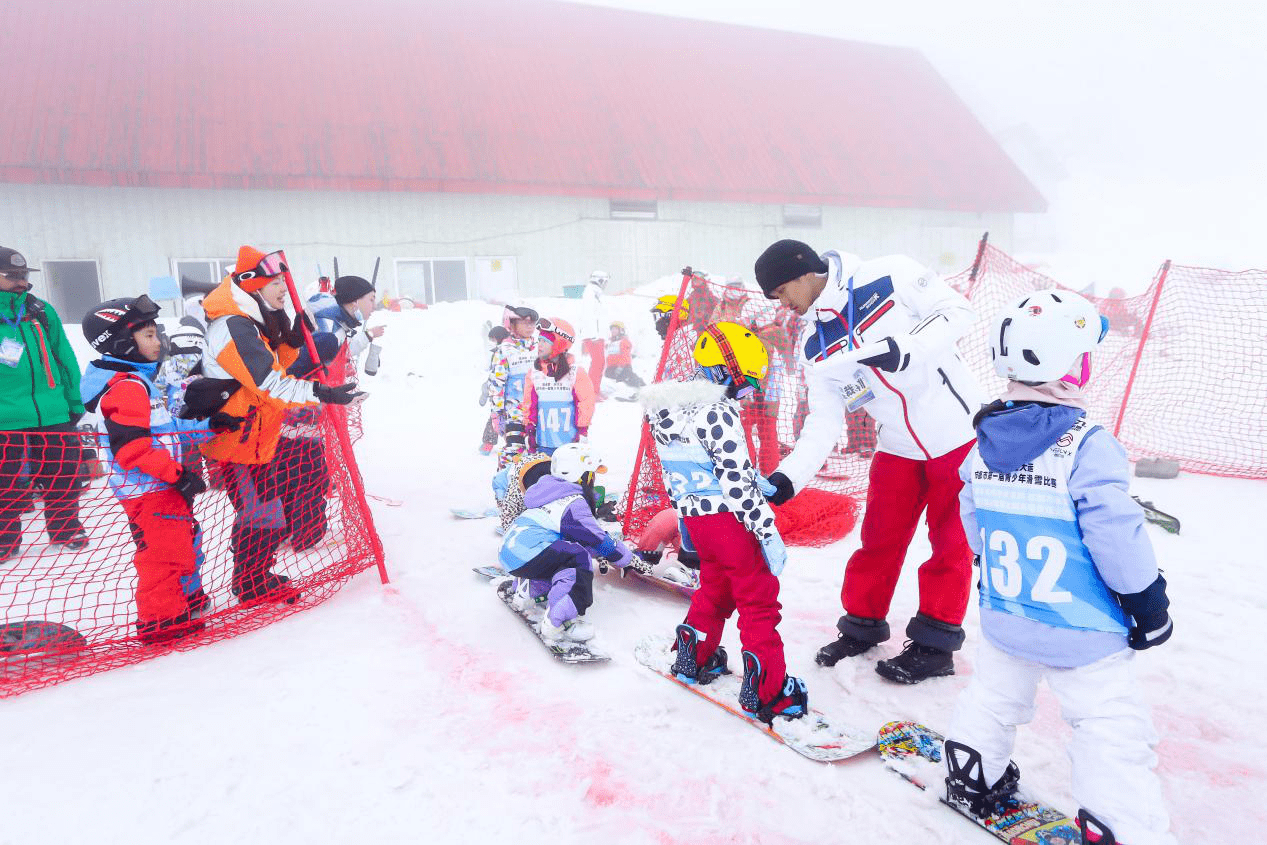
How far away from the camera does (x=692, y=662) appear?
3.51 m

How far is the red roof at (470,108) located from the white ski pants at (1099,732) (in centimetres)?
1655

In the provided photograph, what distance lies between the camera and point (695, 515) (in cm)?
317

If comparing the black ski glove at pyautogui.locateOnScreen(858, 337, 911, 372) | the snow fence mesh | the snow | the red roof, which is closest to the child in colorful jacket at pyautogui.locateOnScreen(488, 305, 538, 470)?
the snow fence mesh

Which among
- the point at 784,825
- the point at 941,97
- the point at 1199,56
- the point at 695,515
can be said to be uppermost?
the point at 1199,56

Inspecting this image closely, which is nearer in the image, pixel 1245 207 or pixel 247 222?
pixel 247 222

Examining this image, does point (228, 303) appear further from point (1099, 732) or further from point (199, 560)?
point (1099, 732)

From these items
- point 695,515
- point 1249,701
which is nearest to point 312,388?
point 695,515

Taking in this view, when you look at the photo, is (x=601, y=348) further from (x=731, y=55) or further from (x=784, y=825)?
(x=731, y=55)

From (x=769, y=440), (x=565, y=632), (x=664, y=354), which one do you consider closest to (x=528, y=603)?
(x=565, y=632)

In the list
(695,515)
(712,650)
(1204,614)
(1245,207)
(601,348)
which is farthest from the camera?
(1245,207)

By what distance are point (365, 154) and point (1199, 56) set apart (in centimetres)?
7480

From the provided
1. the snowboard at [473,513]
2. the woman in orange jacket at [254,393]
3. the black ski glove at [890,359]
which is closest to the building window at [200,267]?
the snowboard at [473,513]

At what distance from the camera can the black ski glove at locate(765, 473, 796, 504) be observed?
3.07 meters

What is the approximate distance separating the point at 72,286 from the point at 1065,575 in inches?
721
